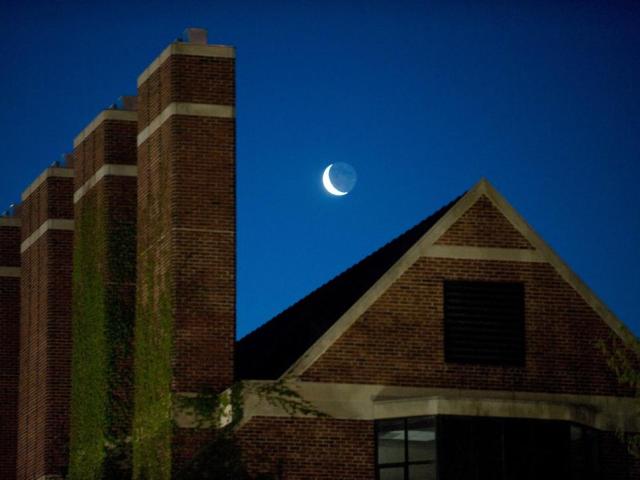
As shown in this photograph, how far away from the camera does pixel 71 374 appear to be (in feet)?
160

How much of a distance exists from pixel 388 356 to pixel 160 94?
781cm

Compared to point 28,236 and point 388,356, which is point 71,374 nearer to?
point 28,236

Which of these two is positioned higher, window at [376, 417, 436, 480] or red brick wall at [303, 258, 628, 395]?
red brick wall at [303, 258, 628, 395]

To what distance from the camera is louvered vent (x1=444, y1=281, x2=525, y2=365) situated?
1674 inches

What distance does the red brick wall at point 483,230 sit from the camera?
42969mm

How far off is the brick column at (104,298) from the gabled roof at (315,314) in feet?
10.5

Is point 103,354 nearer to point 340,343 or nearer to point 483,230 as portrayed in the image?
point 340,343

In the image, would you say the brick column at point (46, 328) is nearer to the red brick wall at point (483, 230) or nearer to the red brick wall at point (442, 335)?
the red brick wall at point (442, 335)

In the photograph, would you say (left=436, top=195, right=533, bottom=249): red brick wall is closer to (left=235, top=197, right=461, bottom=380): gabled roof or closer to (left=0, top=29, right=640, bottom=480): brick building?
(left=0, top=29, right=640, bottom=480): brick building

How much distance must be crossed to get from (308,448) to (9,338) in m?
15.9

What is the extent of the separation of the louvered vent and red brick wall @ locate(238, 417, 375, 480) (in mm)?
2821

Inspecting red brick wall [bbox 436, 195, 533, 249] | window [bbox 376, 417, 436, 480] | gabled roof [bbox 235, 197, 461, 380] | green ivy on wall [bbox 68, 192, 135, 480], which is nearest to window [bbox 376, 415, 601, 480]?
window [bbox 376, 417, 436, 480]

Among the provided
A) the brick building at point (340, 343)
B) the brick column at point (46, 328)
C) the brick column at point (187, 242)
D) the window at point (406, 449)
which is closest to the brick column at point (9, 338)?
the brick column at point (46, 328)

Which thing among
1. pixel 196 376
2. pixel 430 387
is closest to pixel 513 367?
pixel 430 387
